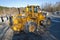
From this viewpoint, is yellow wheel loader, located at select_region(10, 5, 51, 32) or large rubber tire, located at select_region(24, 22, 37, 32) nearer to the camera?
large rubber tire, located at select_region(24, 22, 37, 32)

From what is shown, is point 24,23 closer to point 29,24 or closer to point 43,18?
point 29,24

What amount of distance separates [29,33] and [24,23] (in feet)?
3.95

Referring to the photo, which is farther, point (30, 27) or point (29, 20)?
point (29, 20)

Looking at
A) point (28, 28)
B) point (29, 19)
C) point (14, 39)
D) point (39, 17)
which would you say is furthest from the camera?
point (39, 17)

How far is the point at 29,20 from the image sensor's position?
17.7 meters

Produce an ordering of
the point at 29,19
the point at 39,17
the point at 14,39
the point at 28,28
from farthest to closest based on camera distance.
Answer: the point at 39,17 → the point at 29,19 → the point at 28,28 → the point at 14,39

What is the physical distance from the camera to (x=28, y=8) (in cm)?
1992

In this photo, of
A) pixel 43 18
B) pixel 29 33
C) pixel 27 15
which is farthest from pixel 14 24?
pixel 43 18

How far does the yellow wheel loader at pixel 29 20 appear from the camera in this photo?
1638 centimetres

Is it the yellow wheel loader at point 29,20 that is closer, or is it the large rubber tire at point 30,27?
the large rubber tire at point 30,27

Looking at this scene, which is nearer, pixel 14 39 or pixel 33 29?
pixel 14 39

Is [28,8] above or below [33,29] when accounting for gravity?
above

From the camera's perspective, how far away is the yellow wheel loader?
16.4 m

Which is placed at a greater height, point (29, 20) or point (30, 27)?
point (29, 20)
